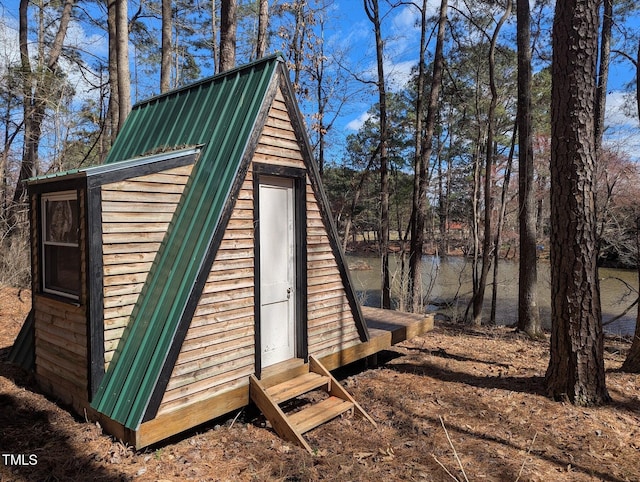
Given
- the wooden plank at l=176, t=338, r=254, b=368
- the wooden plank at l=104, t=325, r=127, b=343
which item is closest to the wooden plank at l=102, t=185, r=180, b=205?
the wooden plank at l=104, t=325, r=127, b=343

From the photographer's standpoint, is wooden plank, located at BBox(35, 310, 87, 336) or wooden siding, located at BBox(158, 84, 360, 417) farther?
wooden plank, located at BBox(35, 310, 87, 336)

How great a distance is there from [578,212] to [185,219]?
424 cm

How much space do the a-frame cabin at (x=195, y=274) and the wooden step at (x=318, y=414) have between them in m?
0.02

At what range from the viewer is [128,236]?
12.2 feet

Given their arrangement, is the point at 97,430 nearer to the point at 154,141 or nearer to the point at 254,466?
the point at 254,466

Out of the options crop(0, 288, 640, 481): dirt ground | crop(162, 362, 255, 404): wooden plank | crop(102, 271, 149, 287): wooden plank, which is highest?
crop(102, 271, 149, 287): wooden plank

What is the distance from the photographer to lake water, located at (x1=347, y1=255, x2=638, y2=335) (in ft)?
39.3

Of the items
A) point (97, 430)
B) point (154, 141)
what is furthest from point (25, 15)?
point (97, 430)

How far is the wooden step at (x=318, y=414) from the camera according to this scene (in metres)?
3.95

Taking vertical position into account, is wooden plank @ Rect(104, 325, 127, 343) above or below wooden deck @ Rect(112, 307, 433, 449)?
above

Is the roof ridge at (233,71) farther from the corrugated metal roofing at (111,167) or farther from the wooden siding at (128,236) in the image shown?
the wooden siding at (128,236)

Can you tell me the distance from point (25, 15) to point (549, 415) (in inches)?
662

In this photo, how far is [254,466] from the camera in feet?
11.1

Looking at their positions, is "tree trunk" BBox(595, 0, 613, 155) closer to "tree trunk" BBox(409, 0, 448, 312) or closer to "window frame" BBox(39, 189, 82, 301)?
"tree trunk" BBox(409, 0, 448, 312)
